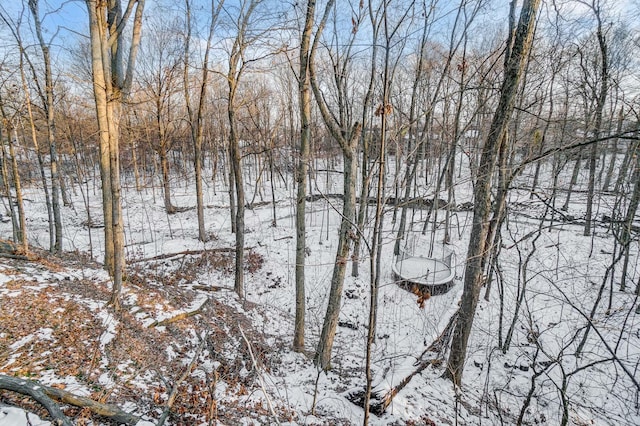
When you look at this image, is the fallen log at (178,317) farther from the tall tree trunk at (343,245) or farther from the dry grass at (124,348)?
the tall tree trunk at (343,245)

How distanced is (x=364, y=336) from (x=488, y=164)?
4268 mm

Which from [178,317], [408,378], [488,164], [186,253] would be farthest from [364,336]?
[186,253]

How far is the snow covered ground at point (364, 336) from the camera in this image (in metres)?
3.91

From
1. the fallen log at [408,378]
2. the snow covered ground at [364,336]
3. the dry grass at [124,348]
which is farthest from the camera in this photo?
the fallen log at [408,378]

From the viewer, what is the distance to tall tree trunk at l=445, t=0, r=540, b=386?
4023 millimetres

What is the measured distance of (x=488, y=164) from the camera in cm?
436

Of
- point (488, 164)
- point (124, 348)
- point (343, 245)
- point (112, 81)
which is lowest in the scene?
point (124, 348)

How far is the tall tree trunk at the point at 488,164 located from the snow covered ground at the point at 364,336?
25.7 inches

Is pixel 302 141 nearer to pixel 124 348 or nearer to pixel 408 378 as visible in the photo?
pixel 124 348

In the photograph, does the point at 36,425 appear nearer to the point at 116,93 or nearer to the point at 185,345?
the point at 185,345

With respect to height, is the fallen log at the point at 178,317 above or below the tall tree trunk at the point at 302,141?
below

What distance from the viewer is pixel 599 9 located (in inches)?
363

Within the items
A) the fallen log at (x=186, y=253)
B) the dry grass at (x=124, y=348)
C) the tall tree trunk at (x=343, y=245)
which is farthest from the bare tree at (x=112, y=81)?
the fallen log at (x=186, y=253)

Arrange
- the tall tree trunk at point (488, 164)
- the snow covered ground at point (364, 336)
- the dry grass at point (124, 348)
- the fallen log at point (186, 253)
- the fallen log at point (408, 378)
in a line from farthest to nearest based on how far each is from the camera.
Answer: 1. the fallen log at point (186, 253)
2. the fallen log at point (408, 378)
3. the tall tree trunk at point (488, 164)
4. the snow covered ground at point (364, 336)
5. the dry grass at point (124, 348)
